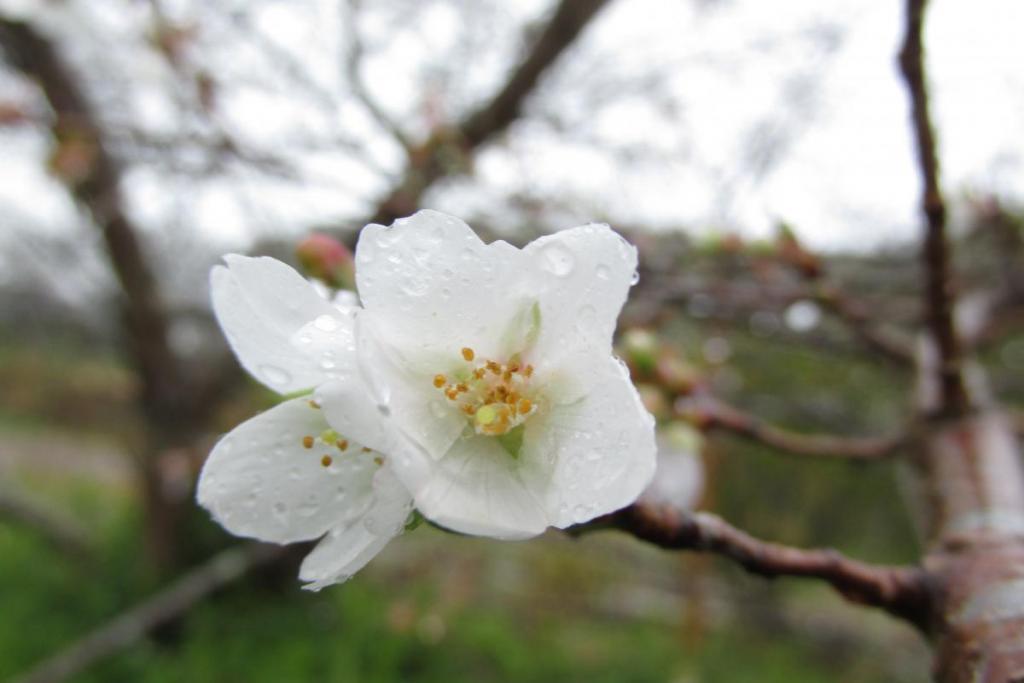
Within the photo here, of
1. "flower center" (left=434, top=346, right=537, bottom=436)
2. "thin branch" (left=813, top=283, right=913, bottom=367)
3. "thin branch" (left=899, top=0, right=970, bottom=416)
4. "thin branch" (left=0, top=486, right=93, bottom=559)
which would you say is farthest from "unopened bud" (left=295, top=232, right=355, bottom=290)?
"thin branch" (left=0, top=486, right=93, bottom=559)

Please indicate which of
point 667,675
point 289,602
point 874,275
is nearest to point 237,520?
point 874,275

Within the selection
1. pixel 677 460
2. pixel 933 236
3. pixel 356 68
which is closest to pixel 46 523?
pixel 356 68

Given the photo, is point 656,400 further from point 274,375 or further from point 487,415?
point 274,375

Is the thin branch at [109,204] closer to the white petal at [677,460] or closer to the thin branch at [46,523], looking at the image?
the thin branch at [46,523]

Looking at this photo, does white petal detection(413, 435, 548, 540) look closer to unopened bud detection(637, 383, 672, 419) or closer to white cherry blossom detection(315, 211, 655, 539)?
white cherry blossom detection(315, 211, 655, 539)

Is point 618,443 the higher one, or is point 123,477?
point 618,443

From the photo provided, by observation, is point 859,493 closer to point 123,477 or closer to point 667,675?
point 667,675
